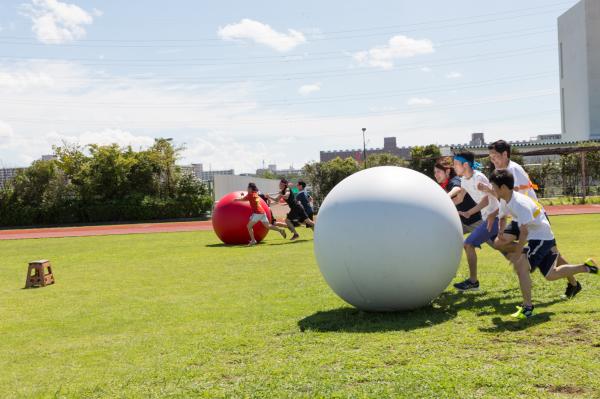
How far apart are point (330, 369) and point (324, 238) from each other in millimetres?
2266

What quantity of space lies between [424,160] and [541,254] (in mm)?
31465

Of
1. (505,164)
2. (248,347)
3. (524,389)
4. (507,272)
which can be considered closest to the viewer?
(524,389)

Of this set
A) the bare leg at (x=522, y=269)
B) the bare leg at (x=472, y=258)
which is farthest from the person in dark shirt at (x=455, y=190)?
the bare leg at (x=522, y=269)

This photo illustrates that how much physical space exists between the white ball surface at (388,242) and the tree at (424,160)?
87.3 feet

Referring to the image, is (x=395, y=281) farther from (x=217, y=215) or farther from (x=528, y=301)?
(x=217, y=215)

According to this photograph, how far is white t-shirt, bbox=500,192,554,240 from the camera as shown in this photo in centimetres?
658

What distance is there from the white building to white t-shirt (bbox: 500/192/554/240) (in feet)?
262

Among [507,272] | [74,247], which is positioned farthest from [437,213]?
[74,247]

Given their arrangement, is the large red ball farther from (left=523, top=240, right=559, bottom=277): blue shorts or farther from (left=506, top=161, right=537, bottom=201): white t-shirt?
(left=523, top=240, right=559, bottom=277): blue shorts

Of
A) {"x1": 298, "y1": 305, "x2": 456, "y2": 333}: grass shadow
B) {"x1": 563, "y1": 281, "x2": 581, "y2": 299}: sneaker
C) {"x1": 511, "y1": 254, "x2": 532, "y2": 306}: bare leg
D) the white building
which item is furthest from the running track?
the white building

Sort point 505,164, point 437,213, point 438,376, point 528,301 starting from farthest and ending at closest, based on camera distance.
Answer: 1. point 505,164
2. point 437,213
3. point 528,301
4. point 438,376

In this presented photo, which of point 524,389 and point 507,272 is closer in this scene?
point 524,389

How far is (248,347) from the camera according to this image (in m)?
5.88

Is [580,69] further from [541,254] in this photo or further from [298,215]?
[541,254]
